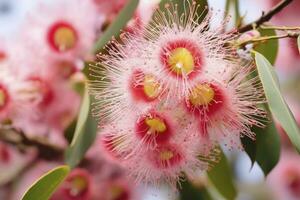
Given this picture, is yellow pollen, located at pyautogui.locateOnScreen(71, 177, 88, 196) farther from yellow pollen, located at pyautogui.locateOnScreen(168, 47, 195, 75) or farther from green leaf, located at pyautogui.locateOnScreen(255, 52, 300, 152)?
green leaf, located at pyautogui.locateOnScreen(255, 52, 300, 152)

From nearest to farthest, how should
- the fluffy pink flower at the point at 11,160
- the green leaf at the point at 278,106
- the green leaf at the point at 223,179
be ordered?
1. the green leaf at the point at 278,106
2. the green leaf at the point at 223,179
3. the fluffy pink flower at the point at 11,160

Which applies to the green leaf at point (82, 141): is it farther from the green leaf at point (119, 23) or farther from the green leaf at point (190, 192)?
the green leaf at point (190, 192)

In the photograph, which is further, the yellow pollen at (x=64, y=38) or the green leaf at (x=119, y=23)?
the yellow pollen at (x=64, y=38)

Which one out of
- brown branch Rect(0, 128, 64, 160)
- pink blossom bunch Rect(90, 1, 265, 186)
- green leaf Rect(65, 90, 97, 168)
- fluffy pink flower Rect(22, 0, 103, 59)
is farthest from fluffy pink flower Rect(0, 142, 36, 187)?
pink blossom bunch Rect(90, 1, 265, 186)

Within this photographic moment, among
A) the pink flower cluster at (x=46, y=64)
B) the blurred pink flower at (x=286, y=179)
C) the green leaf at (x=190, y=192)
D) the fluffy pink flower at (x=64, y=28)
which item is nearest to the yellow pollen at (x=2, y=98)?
the pink flower cluster at (x=46, y=64)

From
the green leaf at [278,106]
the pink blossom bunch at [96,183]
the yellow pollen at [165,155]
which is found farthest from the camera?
the pink blossom bunch at [96,183]

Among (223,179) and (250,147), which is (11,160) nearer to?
(223,179)

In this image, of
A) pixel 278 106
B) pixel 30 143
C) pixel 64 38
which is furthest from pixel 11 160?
pixel 278 106
